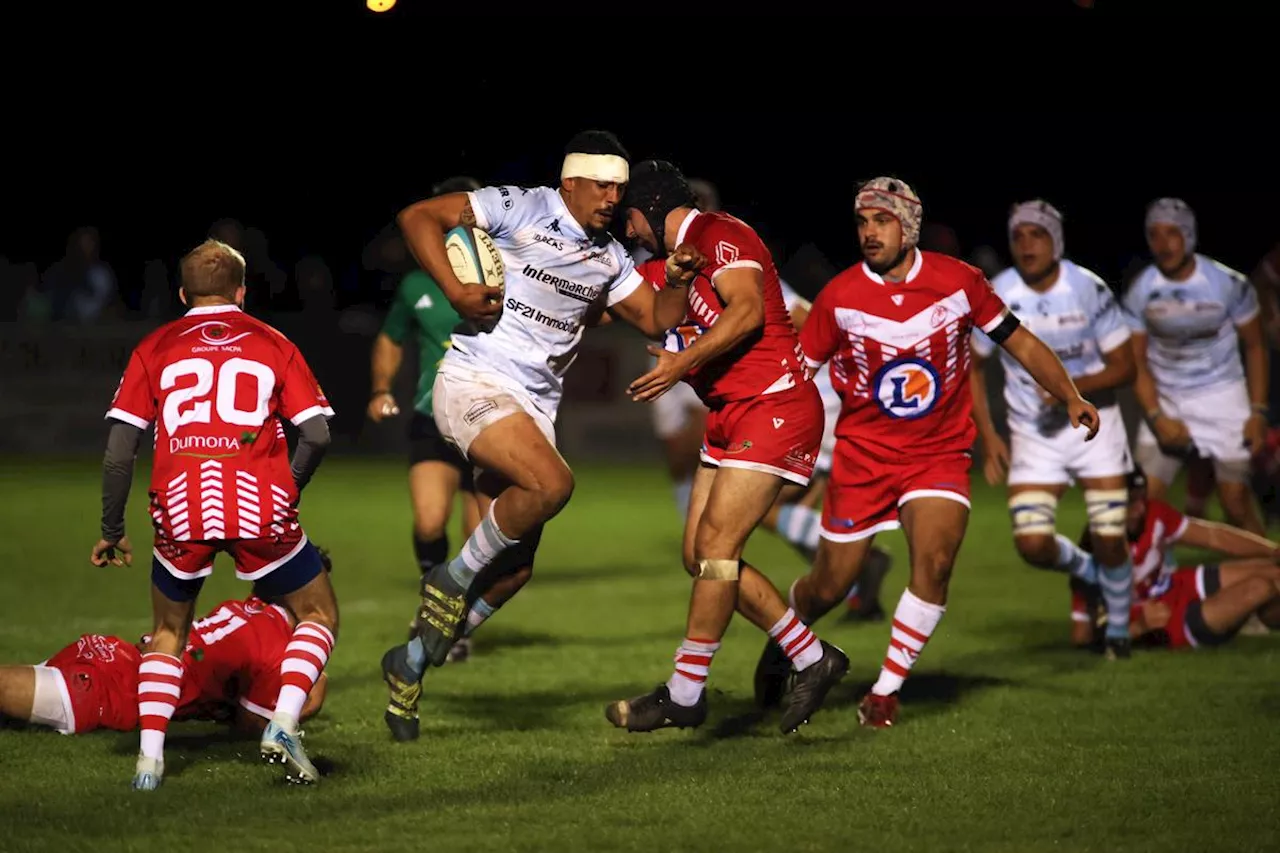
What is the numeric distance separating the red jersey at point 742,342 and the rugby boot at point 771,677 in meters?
1.16

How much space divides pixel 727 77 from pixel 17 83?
9.60m

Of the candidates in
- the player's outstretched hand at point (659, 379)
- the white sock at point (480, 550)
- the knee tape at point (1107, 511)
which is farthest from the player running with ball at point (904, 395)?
the knee tape at point (1107, 511)

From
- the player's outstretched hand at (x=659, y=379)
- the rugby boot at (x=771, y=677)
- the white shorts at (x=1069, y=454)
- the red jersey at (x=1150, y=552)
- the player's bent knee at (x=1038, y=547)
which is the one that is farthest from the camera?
the red jersey at (x=1150, y=552)

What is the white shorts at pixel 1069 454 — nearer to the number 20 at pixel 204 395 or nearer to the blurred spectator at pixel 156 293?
the number 20 at pixel 204 395

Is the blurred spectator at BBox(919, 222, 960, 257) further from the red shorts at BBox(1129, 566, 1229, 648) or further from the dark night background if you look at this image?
the red shorts at BBox(1129, 566, 1229, 648)

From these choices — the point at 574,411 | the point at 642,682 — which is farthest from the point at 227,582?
the point at 574,411

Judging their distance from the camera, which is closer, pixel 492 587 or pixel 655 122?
pixel 492 587

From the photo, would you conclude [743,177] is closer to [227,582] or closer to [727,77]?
[727,77]

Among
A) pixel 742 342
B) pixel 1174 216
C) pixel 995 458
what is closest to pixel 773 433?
pixel 742 342

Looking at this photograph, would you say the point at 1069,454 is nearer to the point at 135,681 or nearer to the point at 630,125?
the point at 135,681

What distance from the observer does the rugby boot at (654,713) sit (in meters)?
7.45

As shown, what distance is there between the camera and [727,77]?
89.4 ft

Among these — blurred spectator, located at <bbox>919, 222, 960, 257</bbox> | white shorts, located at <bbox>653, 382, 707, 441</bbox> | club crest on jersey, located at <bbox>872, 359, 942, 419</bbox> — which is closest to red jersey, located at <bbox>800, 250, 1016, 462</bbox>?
club crest on jersey, located at <bbox>872, 359, 942, 419</bbox>

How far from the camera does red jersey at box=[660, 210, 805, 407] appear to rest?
24.4 feet
